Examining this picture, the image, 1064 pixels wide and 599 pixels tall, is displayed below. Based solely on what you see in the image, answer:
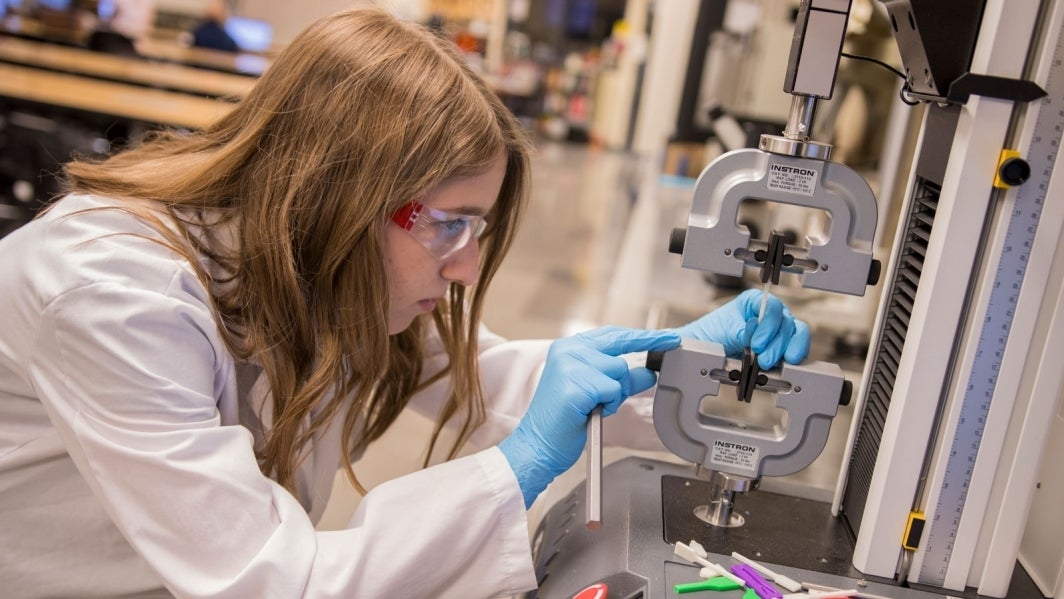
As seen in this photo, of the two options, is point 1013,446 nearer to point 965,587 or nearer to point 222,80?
point 965,587

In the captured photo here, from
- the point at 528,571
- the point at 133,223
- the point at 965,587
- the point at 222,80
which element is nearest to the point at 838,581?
the point at 965,587

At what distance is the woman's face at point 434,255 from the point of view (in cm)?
102

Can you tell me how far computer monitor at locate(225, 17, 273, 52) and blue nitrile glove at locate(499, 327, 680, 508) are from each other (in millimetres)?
6728

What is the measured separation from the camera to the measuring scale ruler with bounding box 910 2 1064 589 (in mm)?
829

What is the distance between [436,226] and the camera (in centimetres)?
102

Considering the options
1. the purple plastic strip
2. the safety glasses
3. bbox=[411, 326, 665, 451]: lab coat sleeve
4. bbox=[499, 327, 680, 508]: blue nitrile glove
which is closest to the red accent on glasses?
the safety glasses

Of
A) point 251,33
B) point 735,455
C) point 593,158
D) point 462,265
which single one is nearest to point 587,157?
point 593,158

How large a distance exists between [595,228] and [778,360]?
203 inches

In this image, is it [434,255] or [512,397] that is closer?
[434,255]

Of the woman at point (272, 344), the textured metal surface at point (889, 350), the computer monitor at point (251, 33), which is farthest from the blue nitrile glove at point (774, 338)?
the computer monitor at point (251, 33)

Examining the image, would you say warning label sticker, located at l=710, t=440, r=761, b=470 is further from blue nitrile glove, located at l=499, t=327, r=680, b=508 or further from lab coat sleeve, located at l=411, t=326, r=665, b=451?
lab coat sleeve, located at l=411, t=326, r=665, b=451

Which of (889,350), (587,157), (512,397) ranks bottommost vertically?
(587,157)

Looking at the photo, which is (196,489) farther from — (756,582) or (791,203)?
(791,203)

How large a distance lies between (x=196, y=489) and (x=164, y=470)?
0.04 m
